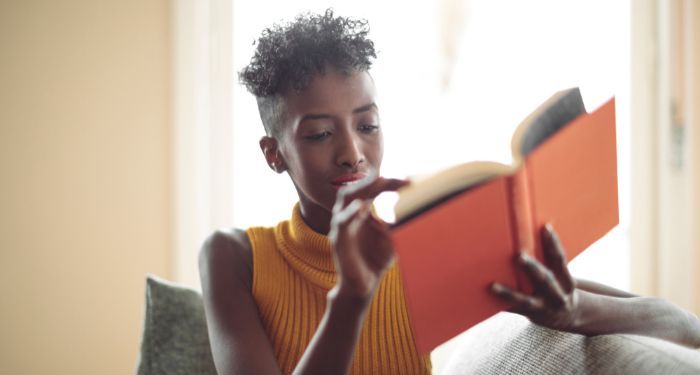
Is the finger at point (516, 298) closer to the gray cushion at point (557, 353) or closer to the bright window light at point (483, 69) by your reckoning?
the gray cushion at point (557, 353)

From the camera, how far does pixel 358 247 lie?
0.61 m

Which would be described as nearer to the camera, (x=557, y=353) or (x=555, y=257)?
(x=555, y=257)

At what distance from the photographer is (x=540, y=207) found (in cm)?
65

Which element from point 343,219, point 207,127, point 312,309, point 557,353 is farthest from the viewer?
point 207,127

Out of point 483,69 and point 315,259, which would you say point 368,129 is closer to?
point 315,259

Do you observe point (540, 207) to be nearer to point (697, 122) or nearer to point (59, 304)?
point (59, 304)

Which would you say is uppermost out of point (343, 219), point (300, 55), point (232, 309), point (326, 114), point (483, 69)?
point (483, 69)

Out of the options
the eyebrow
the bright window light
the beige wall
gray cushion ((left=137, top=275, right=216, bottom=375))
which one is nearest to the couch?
gray cushion ((left=137, top=275, right=216, bottom=375))

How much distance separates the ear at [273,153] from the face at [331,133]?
0.06 m

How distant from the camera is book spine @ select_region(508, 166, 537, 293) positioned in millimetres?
599

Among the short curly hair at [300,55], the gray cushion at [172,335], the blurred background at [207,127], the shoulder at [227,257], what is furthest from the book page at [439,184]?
the blurred background at [207,127]

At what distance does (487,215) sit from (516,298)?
0.10 metres

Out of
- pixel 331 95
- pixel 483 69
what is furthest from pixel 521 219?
pixel 483 69

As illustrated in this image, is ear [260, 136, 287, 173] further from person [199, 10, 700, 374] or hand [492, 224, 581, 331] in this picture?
hand [492, 224, 581, 331]
